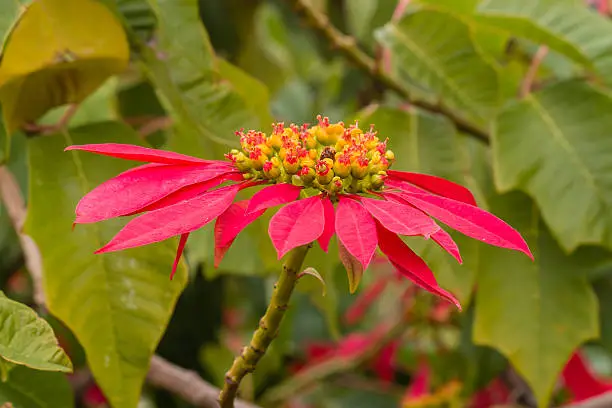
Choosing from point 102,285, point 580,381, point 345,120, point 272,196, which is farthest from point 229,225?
point 580,381

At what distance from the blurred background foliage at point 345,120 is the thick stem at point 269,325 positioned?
0.07 m

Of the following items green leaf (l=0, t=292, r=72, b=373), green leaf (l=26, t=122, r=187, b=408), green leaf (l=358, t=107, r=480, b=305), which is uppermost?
green leaf (l=0, t=292, r=72, b=373)

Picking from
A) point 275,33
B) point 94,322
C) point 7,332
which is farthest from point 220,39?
point 7,332

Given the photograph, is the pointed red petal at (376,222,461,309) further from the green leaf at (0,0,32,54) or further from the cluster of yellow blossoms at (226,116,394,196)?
the green leaf at (0,0,32,54)

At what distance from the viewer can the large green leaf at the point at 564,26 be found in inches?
25.5

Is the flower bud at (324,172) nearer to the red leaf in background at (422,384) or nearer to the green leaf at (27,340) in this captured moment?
the green leaf at (27,340)

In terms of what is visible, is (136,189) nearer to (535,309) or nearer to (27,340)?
(27,340)

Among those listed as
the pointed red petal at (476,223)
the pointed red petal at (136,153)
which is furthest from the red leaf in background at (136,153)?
the pointed red petal at (476,223)

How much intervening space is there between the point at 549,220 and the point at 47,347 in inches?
15.6

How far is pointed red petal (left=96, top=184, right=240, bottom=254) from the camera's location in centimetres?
31

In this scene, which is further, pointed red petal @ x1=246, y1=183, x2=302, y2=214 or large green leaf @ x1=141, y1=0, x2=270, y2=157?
large green leaf @ x1=141, y1=0, x2=270, y2=157

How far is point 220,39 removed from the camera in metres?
1.13

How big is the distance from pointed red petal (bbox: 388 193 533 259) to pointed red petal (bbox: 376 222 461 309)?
0.06ft

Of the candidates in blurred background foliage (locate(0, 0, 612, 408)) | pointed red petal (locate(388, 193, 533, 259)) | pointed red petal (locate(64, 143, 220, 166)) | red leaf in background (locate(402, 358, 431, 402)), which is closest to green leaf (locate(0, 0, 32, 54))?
blurred background foliage (locate(0, 0, 612, 408))
